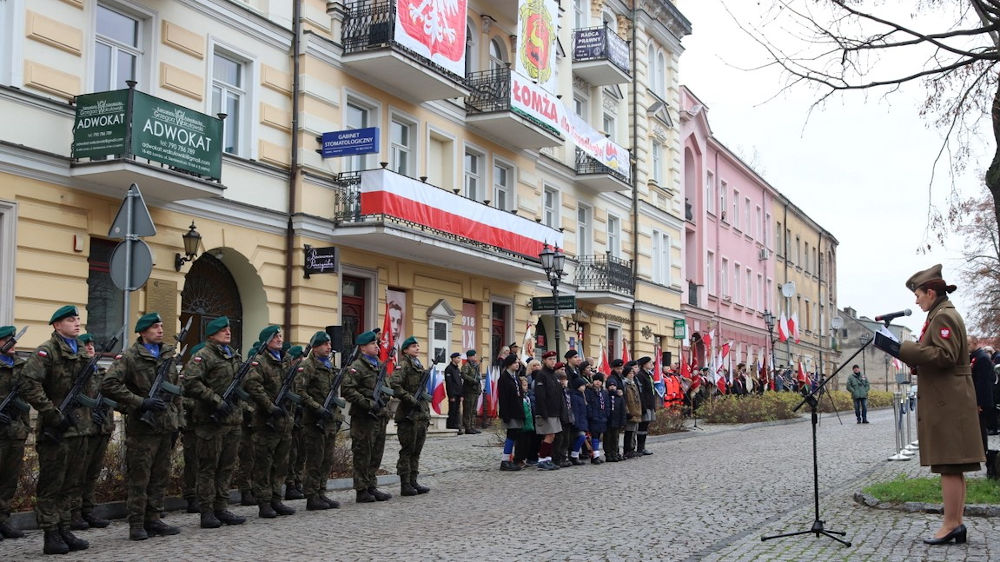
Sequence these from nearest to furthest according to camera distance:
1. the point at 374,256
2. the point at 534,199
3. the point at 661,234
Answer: the point at 374,256 < the point at 534,199 < the point at 661,234

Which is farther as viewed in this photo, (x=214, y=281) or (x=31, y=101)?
(x=214, y=281)

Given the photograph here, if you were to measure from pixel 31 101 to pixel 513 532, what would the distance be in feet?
33.0

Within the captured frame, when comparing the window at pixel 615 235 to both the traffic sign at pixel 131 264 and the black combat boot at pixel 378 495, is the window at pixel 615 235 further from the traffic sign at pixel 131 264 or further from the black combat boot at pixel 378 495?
the traffic sign at pixel 131 264

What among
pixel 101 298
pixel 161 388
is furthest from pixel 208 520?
pixel 101 298

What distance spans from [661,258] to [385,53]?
64.4 feet

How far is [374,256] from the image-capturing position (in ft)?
74.7

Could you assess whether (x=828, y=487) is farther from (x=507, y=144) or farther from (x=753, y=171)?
(x=753, y=171)

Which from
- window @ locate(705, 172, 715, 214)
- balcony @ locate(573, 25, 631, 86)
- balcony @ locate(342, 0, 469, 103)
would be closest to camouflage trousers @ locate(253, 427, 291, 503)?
balcony @ locate(342, 0, 469, 103)

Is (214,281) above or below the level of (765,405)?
above

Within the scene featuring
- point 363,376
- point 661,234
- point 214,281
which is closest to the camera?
point 363,376

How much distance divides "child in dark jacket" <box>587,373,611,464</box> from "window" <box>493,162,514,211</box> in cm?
1079

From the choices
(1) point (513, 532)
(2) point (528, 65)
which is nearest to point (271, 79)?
(2) point (528, 65)

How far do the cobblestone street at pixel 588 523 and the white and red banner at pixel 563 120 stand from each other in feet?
40.4

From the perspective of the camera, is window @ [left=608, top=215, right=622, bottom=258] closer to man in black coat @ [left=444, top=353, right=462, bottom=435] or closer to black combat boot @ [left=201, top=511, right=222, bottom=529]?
man in black coat @ [left=444, top=353, right=462, bottom=435]
